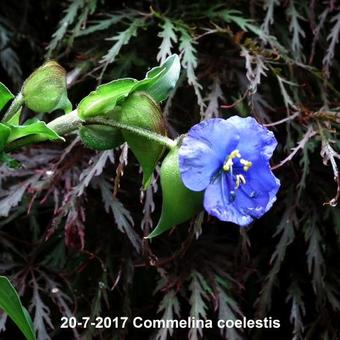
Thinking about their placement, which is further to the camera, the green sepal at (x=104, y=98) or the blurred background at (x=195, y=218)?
the blurred background at (x=195, y=218)

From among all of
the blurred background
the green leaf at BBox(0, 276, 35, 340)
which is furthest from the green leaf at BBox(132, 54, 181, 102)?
the blurred background

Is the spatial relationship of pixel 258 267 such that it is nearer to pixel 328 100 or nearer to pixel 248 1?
pixel 328 100

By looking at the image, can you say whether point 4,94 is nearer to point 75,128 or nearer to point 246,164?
point 75,128

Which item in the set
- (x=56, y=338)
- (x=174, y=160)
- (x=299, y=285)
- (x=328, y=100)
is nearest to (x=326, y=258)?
(x=299, y=285)

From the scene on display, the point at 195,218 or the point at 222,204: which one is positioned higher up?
the point at 222,204

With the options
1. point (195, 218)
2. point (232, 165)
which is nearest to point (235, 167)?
point (232, 165)

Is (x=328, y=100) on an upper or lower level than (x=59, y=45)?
lower

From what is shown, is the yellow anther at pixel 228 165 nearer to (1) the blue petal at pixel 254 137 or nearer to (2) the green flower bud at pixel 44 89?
(1) the blue petal at pixel 254 137

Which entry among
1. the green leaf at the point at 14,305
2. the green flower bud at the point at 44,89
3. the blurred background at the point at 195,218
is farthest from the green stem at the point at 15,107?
the blurred background at the point at 195,218
